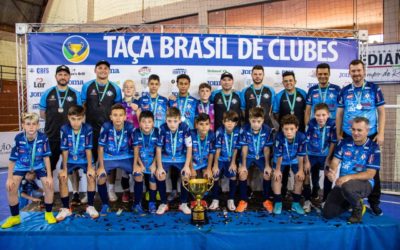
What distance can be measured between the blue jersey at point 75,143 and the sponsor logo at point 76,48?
72.3 inches

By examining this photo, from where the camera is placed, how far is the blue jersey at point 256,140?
438 cm

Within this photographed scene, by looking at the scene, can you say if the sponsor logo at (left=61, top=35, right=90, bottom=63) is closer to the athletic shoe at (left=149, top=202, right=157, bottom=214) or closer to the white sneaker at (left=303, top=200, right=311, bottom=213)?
the athletic shoe at (left=149, top=202, right=157, bottom=214)

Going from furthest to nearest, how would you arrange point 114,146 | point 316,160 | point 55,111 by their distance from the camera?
point 55,111 → point 316,160 → point 114,146

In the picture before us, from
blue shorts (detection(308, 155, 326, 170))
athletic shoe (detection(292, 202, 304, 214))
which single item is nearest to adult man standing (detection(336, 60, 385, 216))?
blue shorts (detection(308, 155, 326, 170))

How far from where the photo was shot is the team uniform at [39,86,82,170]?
4.62 m

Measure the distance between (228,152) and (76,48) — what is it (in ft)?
10.4

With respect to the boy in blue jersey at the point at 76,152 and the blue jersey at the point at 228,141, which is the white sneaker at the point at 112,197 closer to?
the boy in blue jersey at the point at 76,152

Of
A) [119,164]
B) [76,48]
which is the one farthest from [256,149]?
[76,48]

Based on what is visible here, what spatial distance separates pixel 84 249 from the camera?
346 centimetres

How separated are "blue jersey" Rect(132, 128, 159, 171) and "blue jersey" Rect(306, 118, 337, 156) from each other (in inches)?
82.1

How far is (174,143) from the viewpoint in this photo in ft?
13.9

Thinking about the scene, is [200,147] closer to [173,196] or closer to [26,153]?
[173,196]

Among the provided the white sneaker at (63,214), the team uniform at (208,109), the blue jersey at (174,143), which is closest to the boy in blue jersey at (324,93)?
the team uniform at (208,109)

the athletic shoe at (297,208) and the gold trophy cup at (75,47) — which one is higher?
the gold trophy cup at (75,47)
